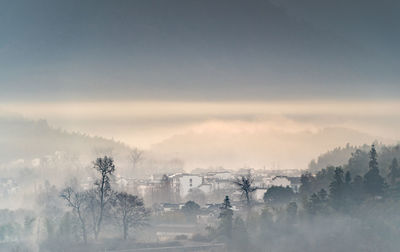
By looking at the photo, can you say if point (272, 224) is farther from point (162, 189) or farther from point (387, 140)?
point (387, 140)

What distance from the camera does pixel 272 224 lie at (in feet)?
170

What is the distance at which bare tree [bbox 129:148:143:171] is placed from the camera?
112831mm

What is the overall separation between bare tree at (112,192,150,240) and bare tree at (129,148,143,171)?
5449 cm

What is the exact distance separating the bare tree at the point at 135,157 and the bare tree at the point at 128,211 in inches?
2145

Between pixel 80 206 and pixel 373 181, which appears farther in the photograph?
pixel 80 206

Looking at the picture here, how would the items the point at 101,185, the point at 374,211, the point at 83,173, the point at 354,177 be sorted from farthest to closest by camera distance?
the point at 83,173 → the point at 101,185 → the point at 354,177 → the point at 374,211

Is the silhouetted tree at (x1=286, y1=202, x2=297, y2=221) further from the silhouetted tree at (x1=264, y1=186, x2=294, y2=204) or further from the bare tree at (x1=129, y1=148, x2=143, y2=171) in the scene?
the bare tree at (x1=129, y1=148, x2=143, y2=171)

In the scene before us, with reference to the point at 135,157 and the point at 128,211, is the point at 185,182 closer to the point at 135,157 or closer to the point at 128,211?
the point at 135,157

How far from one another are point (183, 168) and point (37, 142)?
28761 millimetres

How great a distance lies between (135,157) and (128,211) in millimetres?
61708

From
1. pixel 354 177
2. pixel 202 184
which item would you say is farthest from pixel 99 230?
pixel 202 184

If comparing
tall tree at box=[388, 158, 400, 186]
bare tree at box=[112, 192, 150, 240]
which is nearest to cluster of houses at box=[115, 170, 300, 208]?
bare tree at box=[112, 192, 150, 240]

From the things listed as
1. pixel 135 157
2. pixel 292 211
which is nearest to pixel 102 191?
pixel 292 211

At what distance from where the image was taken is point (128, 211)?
55.3 meters
